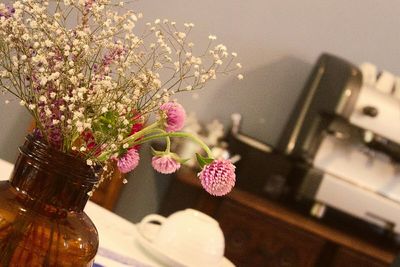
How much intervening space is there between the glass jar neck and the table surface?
412 mm

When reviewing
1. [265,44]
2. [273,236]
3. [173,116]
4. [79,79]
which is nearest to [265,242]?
[273,236]

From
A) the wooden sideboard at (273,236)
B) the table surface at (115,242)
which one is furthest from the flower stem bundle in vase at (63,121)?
the wooden sideboard at (273,236)

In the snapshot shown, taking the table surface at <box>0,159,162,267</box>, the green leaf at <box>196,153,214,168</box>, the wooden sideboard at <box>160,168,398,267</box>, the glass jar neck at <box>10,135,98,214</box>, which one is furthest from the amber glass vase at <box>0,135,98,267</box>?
the wooden sideboard at <box>160,168,398,267</box>

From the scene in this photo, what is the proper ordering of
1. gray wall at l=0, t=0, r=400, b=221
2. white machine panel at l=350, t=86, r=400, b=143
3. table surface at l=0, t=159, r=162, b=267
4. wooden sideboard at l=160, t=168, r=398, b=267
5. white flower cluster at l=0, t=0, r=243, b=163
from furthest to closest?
1. gray wall at l=0, t=0, r=400, b=221
2. white machine panel at l=350, t=86, r=400, b=143
3. wooden sideboard at l=160, t=168, r=398, b=267
4. table surface at l=0, t=159, r=162, b=267
5. white flower cluster at l=0, t=0, r=243, b=163

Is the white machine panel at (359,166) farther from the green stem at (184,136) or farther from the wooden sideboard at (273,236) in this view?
the green stem at (184,136)

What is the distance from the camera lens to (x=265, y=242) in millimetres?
2402

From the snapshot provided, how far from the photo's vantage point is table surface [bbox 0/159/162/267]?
1.08 m

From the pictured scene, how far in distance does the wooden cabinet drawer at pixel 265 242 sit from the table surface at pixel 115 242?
3.39 feet

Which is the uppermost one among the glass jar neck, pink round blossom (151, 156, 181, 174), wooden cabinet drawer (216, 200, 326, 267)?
pink round blossom (151, 156, 181, 174)

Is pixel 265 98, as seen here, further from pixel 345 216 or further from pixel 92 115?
pixel 92 115

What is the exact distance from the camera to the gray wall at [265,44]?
2.63 meters

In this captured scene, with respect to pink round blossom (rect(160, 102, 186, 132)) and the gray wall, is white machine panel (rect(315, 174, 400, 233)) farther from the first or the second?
pink round blossom (rect(160, 102, 186, 132))

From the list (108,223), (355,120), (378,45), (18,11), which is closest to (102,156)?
(18,11)

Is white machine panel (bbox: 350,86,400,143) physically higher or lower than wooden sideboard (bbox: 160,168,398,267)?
higher
